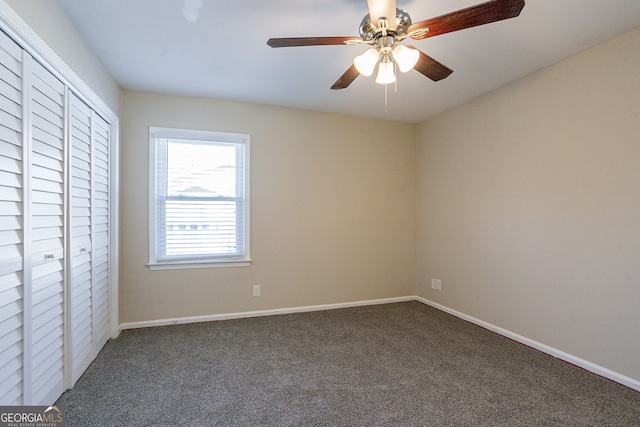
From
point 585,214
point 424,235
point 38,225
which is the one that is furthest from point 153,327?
point 585,214

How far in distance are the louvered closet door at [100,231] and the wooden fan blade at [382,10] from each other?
7.41 ft

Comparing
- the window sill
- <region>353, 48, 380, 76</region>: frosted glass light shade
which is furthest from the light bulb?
the window sill

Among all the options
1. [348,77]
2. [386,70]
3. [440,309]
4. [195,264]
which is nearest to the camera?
[386,70]

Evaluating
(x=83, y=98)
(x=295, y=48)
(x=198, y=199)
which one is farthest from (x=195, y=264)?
(x=295, y=48)

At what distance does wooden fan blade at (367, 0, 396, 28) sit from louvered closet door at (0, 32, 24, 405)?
1702 millimetres

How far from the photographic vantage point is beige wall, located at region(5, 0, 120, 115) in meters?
1.64

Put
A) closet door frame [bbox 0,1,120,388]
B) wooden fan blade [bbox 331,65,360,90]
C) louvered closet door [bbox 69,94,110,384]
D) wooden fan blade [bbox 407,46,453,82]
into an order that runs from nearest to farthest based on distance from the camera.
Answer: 1. closet door frame [bbox 0,1,120,388]
2. wooden fan blade [bbox 407,46,453,82]
3. wooden fan blade [bbox 331,65,360,90]
4. louvered closet door [bbox 69,94,110,384]

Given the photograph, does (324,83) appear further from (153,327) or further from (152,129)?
(153,327)

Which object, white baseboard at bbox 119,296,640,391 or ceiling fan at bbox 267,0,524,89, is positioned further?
white baseboard at bbox 119,296,640,391

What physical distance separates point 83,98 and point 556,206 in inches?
147

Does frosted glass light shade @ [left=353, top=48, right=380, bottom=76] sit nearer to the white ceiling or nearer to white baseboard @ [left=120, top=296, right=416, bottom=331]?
the white ceiling

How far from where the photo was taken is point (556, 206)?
2645mm

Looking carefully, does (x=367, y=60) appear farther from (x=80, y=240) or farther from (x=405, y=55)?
(x=80, y=240)

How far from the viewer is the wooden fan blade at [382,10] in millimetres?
1514
